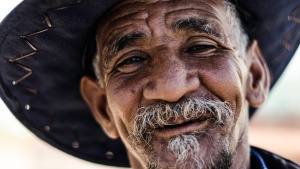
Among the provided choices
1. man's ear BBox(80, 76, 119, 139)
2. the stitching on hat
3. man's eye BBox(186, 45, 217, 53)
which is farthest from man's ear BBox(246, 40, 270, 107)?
man's ear BBox(80, 76, 119, 139)

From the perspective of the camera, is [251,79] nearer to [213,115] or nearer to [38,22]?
[213,115]

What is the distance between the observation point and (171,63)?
292cm

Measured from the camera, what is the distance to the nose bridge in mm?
2795

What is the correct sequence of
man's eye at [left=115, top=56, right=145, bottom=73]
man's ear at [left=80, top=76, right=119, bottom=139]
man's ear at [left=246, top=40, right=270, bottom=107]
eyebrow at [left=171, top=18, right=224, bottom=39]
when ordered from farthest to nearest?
man's ear at [left=80, top=76, right=119, bottom=139] → man's ear at [left=246, top=40, right=270, bottom=107] → man's eye at [left=115, top=56, right=145, bottom=73] → eyebrow at [left=171, top=18, right=224, bottom=39]

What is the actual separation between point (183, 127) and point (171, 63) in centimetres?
34

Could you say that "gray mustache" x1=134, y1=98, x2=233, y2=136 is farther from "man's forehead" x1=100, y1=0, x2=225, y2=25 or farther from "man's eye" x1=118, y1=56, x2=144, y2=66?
"man's forehead" x1=100, y1=0, x2=225, y2=25

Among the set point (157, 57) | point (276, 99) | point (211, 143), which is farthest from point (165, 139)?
point (276, 99)

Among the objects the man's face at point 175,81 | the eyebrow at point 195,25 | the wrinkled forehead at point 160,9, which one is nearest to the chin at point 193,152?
the man's face at point 175,81

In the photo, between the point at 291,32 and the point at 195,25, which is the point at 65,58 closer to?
the point at 195,25

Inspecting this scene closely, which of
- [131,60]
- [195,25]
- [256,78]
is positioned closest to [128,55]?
[131,60]

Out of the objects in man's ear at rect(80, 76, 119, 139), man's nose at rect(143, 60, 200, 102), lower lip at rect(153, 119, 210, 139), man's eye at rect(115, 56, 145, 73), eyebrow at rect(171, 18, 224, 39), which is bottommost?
man's ear at rect(80, 76, 119, 139)

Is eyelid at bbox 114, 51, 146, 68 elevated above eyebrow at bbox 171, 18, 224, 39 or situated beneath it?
situated beneath

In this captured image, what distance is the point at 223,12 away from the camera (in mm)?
3201

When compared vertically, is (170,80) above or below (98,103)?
above
